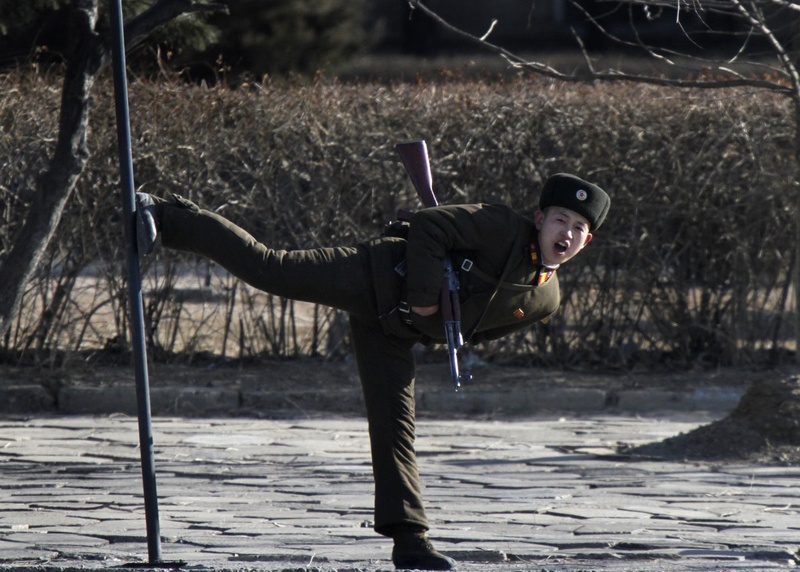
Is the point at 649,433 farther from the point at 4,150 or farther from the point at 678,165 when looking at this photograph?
the point at 4,150

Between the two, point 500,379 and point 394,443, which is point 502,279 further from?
point 500,379

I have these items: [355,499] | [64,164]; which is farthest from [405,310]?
[64,164]

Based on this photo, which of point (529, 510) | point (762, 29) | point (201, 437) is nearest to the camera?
point (529, 510)

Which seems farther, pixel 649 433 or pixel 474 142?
pixel 474 142

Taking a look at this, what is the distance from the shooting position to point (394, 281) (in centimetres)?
459

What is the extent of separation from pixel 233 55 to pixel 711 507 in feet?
31.5

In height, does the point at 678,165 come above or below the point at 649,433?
above

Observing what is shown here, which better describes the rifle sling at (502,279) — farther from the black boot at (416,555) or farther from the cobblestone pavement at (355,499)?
the cobblestone pavement at (355,499)

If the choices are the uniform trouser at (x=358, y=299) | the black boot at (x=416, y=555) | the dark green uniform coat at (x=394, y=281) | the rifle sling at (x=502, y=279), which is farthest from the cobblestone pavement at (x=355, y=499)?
the rifle sling at (x=502, y=279)

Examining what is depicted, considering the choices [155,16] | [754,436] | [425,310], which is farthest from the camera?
[754,436]

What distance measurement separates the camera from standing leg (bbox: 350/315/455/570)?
15.1 ft

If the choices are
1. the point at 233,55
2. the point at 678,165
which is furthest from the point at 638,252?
the point at 233,55

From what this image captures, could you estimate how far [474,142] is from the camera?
393 inches

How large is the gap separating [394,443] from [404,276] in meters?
0.65
